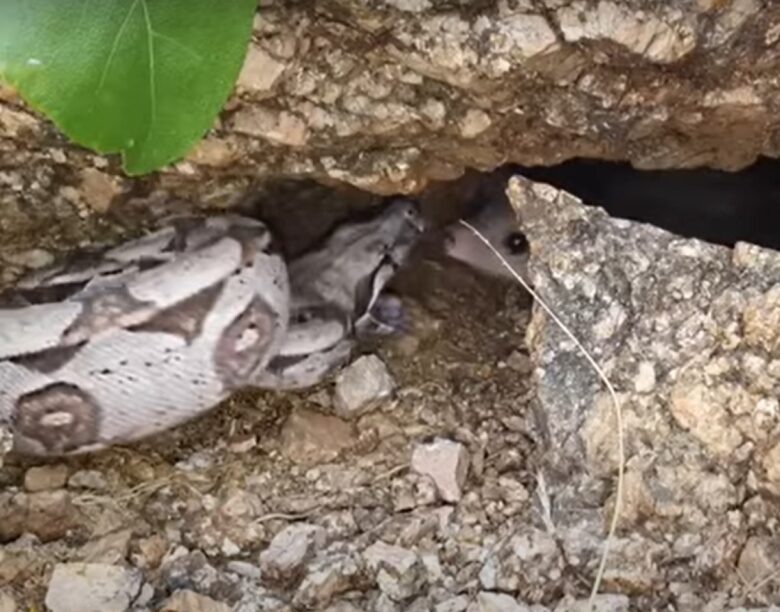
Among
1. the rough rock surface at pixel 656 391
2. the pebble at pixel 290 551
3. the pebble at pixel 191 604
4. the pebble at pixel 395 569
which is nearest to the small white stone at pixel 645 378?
the rough rock surface at pixel 656 391

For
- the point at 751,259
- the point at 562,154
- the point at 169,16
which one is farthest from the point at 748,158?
the point at 169,16

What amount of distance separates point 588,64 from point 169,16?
58 centimetres

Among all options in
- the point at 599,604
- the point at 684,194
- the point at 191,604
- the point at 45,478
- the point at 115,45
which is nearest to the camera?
the point at 115,45

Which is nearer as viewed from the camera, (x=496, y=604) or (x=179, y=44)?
(x=179, y=44)

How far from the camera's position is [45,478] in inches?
84.4

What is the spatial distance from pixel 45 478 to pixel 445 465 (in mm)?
572

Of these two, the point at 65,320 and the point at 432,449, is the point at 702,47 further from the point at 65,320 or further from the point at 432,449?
the point at 65,320

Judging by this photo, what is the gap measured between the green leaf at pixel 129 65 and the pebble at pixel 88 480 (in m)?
0.62

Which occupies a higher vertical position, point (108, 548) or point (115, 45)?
point (115, 45)

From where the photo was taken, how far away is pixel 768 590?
Answer: 1748 mm

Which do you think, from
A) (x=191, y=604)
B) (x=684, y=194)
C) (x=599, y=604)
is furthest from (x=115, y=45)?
(x=684, y=194)

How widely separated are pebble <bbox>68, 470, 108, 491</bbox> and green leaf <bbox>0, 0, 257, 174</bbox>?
2.04ft

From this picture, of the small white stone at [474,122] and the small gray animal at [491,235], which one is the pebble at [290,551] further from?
the small gray animal at [491,235]

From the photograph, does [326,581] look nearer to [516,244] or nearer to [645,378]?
[645,378]
